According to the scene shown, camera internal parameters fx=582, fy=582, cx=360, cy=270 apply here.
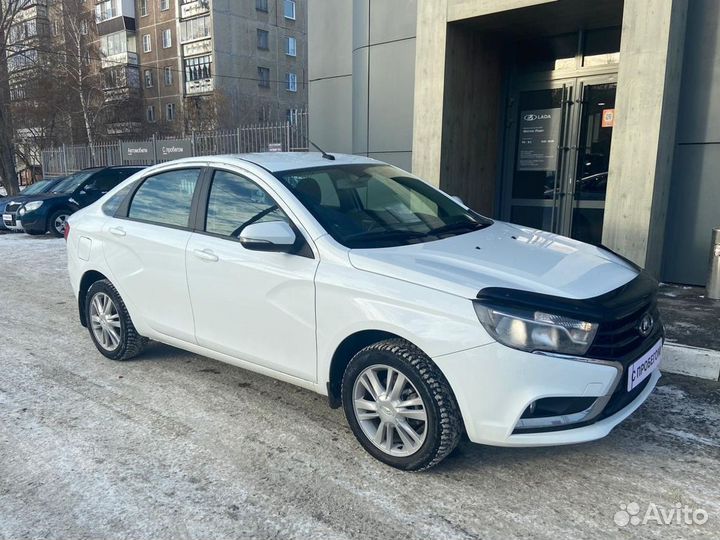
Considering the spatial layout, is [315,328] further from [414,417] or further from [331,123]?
[331,123]

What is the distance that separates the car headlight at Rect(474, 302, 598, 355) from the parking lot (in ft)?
2.54

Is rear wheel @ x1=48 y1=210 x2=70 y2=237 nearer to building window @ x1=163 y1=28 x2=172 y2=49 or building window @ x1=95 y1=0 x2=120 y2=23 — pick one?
building window @ x1=163 y1=28 x2=172 y2=49

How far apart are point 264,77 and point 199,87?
192 inches

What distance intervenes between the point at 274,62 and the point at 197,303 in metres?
43.4

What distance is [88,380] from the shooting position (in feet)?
14.8

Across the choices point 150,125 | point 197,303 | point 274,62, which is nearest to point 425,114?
point 197,303

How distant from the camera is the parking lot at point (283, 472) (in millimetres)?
2689

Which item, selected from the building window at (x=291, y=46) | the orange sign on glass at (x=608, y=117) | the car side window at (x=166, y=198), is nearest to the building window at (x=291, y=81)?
the building window at (x=291, y=46)

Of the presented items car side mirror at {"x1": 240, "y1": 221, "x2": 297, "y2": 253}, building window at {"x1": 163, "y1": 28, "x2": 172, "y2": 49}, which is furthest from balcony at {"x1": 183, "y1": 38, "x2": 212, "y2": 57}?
car side mirror at {"x1": 240, "y1": 221, "x2": 297, "y2": 253}

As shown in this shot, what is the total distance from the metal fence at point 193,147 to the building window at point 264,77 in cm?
2186

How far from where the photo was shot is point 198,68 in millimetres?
42188

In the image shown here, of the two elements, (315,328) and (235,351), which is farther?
(235,351)

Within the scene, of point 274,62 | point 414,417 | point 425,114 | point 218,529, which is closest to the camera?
point 218,529

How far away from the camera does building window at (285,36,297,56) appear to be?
148 ft
